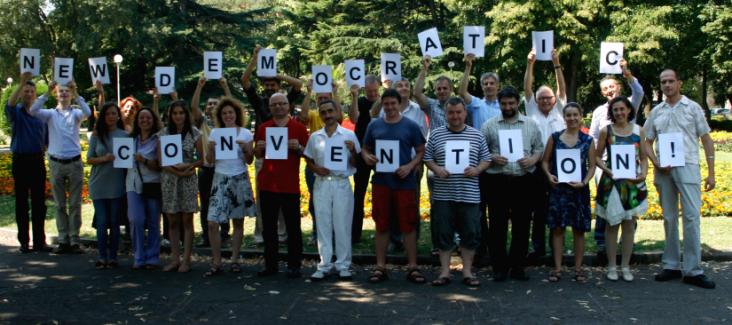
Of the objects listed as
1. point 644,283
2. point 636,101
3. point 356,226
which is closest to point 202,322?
point 356,226

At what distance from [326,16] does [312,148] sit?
41.5 meters

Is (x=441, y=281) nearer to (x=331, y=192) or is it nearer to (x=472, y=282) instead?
(x=472, y=282)

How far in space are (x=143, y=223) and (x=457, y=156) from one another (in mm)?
3804

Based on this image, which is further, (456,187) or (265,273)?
(265,273)

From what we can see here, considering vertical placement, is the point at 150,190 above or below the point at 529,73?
below

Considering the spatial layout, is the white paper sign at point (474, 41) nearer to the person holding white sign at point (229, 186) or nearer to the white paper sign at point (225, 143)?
the person holding white sign at point (229, 186)

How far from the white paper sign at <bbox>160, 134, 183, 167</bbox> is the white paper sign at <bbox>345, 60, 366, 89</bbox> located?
2.13 m

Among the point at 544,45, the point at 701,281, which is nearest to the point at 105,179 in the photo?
the point at 544,45

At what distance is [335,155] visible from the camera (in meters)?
7.54

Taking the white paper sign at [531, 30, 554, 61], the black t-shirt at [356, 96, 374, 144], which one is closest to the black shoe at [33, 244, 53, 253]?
the black t-shirt at [356, 96, 374, 144]

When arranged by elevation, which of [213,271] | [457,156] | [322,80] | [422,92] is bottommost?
[213,271]

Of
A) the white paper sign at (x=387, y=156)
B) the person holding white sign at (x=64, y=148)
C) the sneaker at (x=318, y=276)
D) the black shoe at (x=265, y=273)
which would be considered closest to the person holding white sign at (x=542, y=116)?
the white paper sign at (x=387, y=156)

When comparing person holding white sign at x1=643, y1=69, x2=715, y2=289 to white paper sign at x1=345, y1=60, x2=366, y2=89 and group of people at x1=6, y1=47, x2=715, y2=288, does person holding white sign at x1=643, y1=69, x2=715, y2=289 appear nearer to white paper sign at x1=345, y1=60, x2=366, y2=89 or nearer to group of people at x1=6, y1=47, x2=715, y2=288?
group of people at x1=6, y1=47, x2=715, y2=288

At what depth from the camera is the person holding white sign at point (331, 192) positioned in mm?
7648
